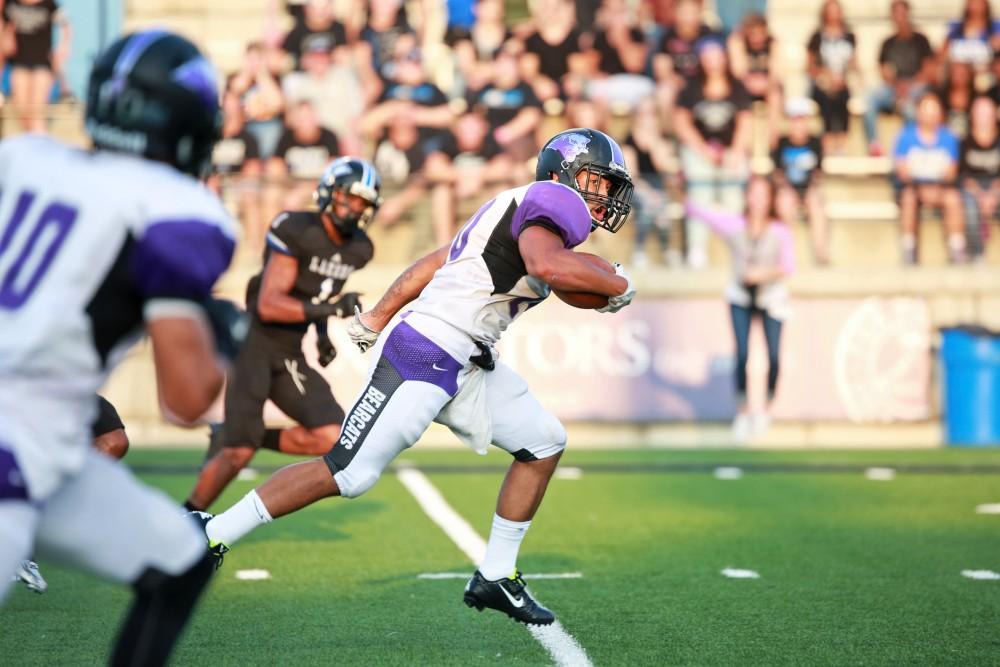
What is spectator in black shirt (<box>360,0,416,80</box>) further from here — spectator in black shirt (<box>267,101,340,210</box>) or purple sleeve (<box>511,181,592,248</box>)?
purple sleeve (<box>511,181,592,248</box>)

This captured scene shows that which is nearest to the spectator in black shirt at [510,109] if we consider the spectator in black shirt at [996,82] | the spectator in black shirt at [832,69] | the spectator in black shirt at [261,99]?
the spectator in black shirt at [261,99]

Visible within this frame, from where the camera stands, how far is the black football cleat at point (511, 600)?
4883mm

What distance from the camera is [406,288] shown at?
5.08 m

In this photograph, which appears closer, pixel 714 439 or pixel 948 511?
pixel 948 511

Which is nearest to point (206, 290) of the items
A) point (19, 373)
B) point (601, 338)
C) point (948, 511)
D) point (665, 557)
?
point (19, 373)

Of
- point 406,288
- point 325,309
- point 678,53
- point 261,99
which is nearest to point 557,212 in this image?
point 406,288

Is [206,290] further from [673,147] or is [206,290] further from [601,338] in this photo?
[673,147]

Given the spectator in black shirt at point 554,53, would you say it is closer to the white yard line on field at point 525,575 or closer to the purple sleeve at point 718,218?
the purple sleeve at point 718,218

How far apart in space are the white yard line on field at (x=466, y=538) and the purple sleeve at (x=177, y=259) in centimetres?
216

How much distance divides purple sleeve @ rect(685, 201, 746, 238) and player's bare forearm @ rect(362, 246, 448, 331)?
819cm

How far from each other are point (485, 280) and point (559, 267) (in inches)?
17.1

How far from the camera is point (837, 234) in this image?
1316 cm

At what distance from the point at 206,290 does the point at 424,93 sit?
35.2 feet

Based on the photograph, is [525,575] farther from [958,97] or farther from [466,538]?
[958,97]
